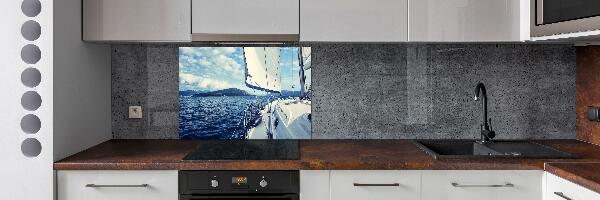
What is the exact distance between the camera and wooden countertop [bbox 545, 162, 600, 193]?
1.96 metres

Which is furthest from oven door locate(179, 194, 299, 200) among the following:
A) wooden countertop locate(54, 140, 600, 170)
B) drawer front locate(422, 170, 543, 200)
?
drawer front locate(422, 170, 543, 200)

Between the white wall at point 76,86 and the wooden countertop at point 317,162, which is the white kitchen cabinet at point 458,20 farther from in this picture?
the white wall at point 76,86

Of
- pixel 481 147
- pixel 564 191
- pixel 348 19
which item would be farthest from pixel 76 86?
pixel 564 191

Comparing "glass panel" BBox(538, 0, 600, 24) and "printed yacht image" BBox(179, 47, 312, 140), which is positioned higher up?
"glass panel" BBox(538, 0, 600, 24)

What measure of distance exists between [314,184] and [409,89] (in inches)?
37.8

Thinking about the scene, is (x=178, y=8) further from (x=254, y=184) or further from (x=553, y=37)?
(x=553, y=37)

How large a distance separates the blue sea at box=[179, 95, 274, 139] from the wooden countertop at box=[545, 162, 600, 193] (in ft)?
4.68

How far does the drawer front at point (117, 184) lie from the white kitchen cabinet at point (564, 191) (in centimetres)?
149
